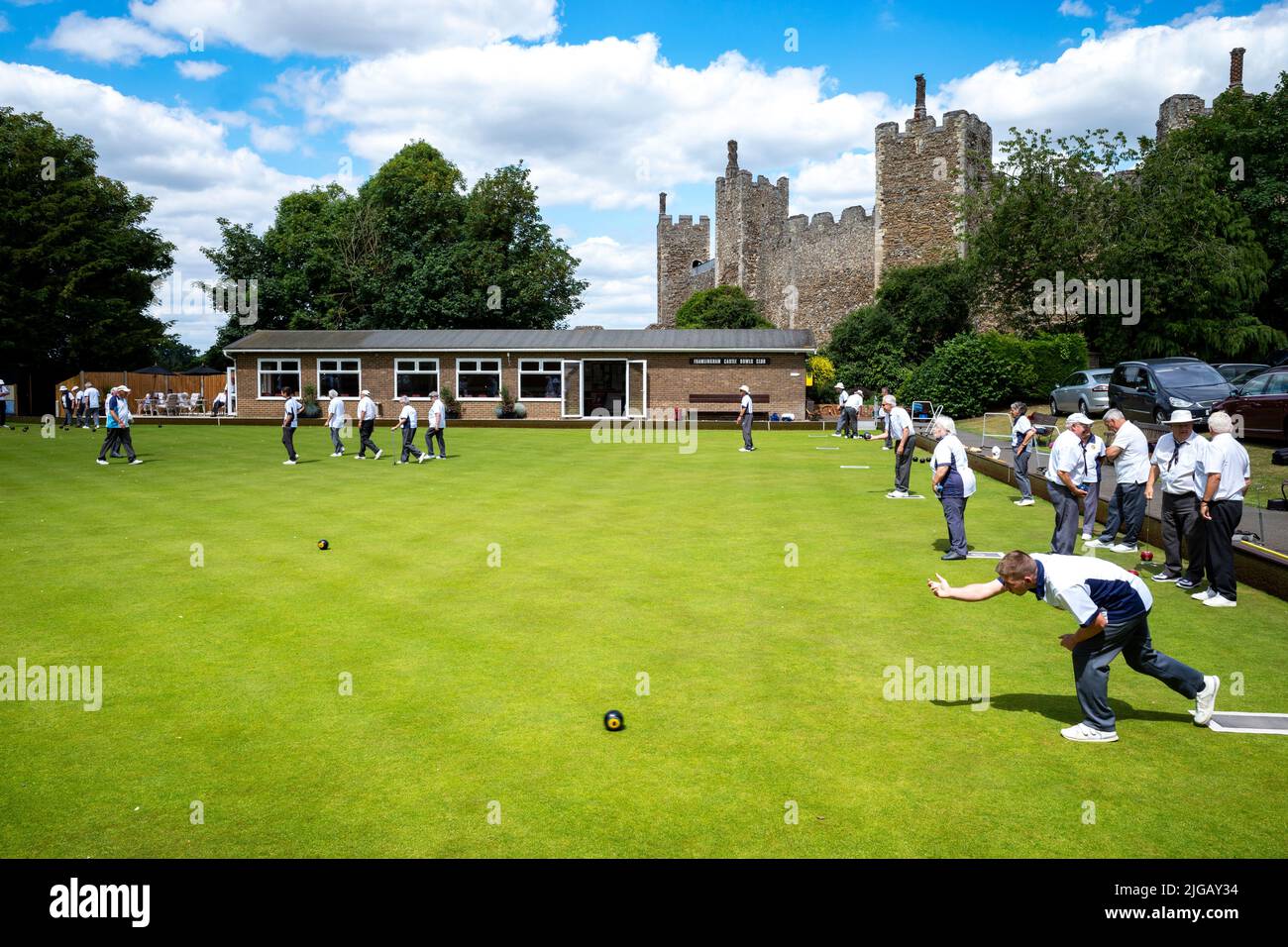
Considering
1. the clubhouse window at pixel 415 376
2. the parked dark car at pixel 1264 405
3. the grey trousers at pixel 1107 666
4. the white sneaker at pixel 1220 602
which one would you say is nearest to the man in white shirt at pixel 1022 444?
the white sneaker at pixel 1220 602

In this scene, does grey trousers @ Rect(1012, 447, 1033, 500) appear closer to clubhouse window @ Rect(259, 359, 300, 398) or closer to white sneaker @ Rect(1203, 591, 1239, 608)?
white sneaker @ Rect(1203, 591, 1239, 608)

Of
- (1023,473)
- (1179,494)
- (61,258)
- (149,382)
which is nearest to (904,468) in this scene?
(1023,473)

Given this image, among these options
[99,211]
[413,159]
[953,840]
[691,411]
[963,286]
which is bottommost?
[953,840]

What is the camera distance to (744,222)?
72875 millimetres

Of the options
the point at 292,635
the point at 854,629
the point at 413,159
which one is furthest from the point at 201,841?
the point at 413,159

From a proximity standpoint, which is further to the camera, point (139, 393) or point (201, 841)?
point (139, 393)

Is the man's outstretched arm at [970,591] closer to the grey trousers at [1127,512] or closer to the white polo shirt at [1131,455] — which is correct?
the white polo shirt at [1131,455]

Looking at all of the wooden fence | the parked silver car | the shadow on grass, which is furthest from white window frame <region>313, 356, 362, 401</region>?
the shadow on grass

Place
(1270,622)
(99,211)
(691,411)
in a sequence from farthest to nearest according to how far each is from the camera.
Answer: (99,211) → (691,411) → (1270,622)

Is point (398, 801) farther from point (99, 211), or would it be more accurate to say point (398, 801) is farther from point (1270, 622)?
point (99, 211)

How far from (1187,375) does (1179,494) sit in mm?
15340

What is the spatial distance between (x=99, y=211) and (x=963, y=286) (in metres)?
45.9

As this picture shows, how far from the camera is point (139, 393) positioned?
48.6 m

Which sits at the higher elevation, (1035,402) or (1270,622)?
(1035,402)
